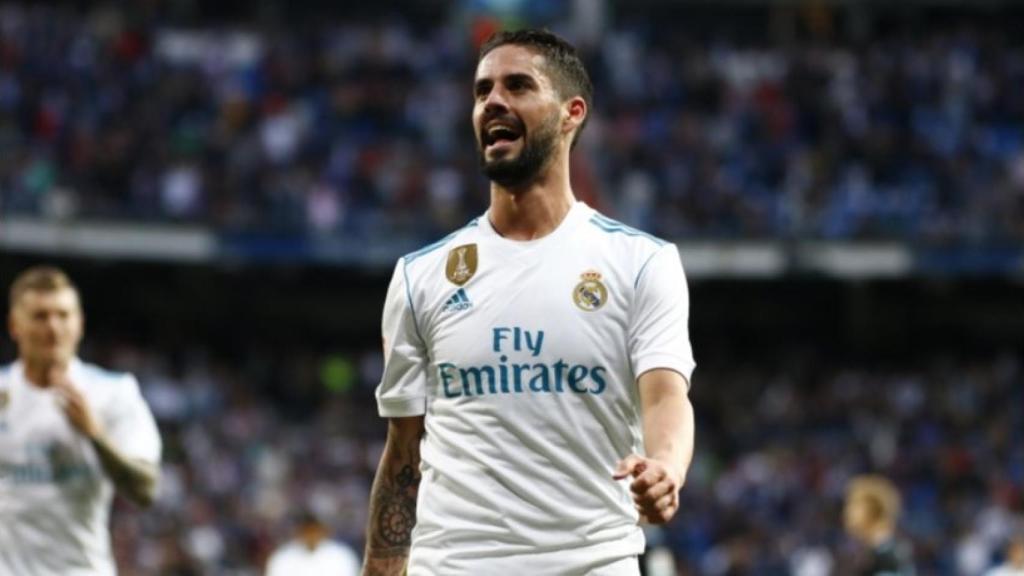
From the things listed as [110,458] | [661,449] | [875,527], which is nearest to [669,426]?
[661,449]

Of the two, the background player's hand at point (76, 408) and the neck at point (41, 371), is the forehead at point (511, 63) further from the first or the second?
the neck at point (41, 371)

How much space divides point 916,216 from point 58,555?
20393 millimetres

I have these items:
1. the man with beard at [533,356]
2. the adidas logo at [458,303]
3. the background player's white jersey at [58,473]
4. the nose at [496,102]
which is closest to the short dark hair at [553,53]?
the man with beard at [533,356]

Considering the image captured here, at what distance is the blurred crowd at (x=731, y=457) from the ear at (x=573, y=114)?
588 inches

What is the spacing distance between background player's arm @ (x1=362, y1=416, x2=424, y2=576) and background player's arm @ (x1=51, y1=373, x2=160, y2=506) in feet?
6.66

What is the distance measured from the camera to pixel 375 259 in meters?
24.9

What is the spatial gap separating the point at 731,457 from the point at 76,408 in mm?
18113

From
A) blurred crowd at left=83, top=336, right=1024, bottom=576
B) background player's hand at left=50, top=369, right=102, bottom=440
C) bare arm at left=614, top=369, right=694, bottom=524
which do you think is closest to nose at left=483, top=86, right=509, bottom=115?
bare arm at left=614, top=369, right=694, bottom=524

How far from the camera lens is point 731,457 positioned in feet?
77.8

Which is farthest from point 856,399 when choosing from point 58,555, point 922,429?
point 58,555

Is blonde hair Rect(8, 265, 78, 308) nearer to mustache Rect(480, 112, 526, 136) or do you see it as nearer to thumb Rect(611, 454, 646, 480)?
mustache Rect(480, 112, 526, 136)

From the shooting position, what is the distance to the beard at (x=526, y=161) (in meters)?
4.23

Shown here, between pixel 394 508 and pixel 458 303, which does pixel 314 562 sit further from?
pixel 458 303

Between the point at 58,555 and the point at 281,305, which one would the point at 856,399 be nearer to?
the point at 281,305
